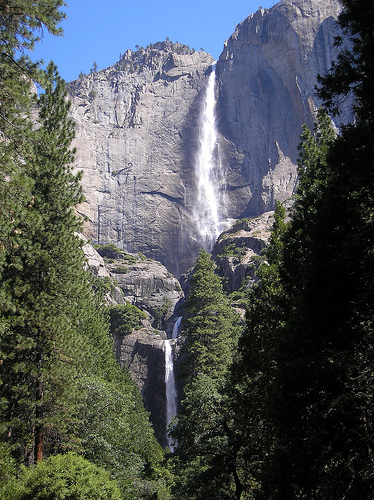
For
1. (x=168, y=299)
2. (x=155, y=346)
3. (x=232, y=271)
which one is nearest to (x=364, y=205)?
(x=155, y=346)

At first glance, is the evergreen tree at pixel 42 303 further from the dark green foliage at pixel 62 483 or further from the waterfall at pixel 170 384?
the waterfall at pixel 170 384

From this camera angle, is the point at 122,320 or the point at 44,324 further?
the point at 122,320

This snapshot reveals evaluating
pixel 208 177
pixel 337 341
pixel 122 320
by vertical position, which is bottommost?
pixel 337 341

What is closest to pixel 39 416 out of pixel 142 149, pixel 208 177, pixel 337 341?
pixel 337 341

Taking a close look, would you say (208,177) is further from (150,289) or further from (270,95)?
(150,289)

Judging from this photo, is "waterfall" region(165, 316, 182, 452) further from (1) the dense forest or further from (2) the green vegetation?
(2) the green vegetation

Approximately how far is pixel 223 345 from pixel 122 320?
28.9 m

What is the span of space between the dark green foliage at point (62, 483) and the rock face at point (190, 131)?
257 ft

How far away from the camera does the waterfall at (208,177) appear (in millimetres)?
94188

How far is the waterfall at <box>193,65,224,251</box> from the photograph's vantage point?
309 feet

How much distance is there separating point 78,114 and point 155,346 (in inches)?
2828

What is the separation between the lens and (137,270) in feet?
240

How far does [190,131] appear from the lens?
343 feet

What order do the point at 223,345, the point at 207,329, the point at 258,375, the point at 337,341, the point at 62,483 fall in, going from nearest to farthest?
1. the point at 337,341
2. the point at 62,483
3. the point at 258,375
4. the point at 223,345
5. the point at 207,329
